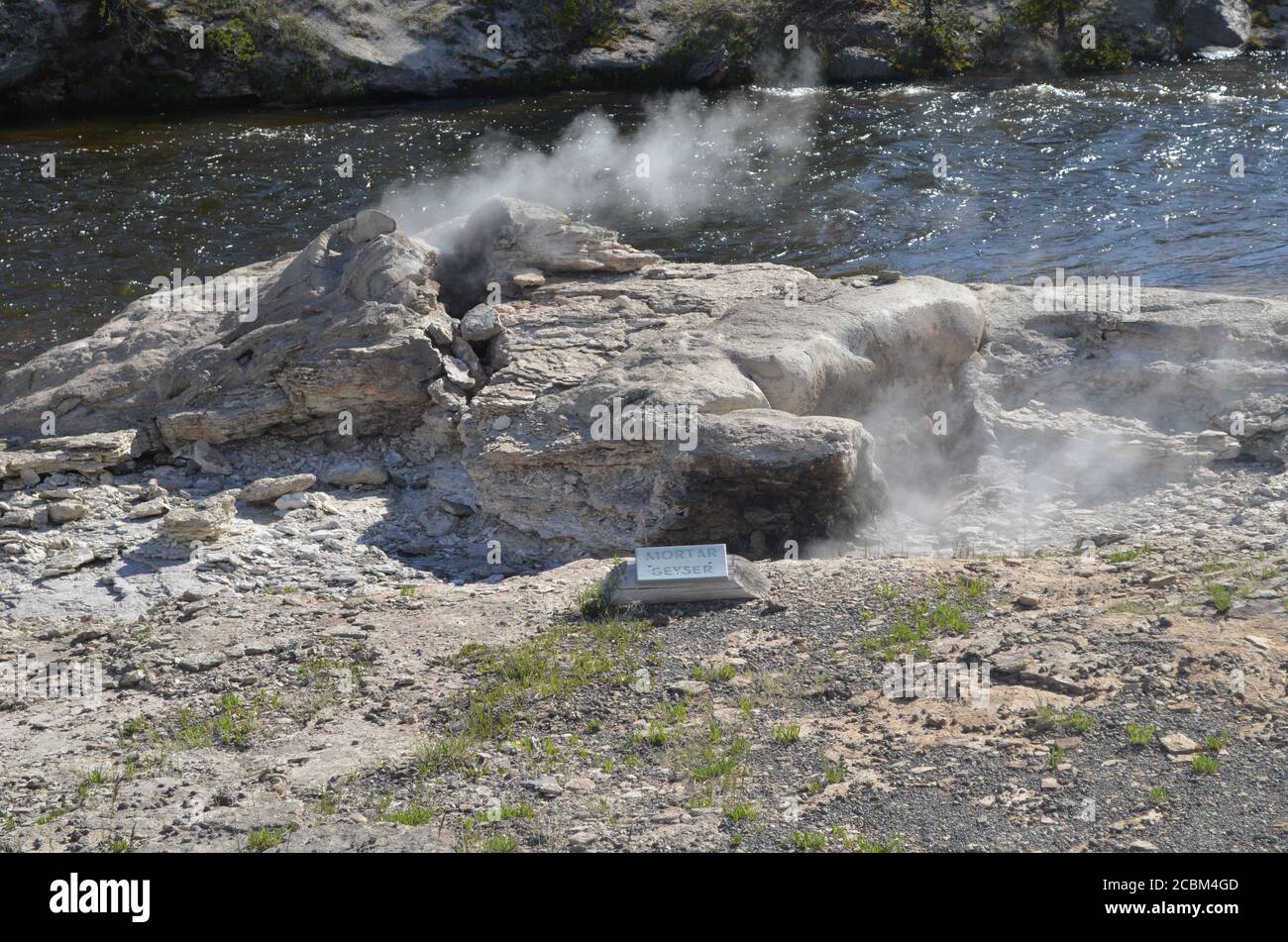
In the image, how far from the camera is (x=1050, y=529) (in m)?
9.39

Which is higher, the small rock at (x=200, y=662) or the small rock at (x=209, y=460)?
the small rock at (x=209, y=460)

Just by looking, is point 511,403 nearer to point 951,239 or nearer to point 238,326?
point 238,326

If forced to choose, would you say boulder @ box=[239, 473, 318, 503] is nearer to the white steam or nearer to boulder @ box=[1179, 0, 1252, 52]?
the white steam

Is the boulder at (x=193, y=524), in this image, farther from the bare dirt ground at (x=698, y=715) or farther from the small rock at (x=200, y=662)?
the small rock at (x=200, y=662)

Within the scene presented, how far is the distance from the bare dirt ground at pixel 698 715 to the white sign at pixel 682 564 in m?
0.22

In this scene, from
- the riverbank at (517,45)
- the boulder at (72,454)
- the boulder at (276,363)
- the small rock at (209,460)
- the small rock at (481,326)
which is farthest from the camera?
the riverbank at (517,45)

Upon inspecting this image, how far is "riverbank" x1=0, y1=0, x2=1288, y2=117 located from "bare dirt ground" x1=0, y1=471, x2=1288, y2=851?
751 inches

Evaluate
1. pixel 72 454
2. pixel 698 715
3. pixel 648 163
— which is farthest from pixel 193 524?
pixel 648 163

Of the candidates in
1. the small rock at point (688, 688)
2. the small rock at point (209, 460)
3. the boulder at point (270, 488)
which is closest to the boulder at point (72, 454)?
the small rock at point (209, 460)

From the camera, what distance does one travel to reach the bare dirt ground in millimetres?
5867

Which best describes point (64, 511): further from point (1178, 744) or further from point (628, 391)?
point (1178, 744)

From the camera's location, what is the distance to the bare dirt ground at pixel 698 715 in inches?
231

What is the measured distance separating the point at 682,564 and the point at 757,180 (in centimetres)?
1294

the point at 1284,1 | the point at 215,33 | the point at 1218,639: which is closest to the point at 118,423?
the point at 1218,639
